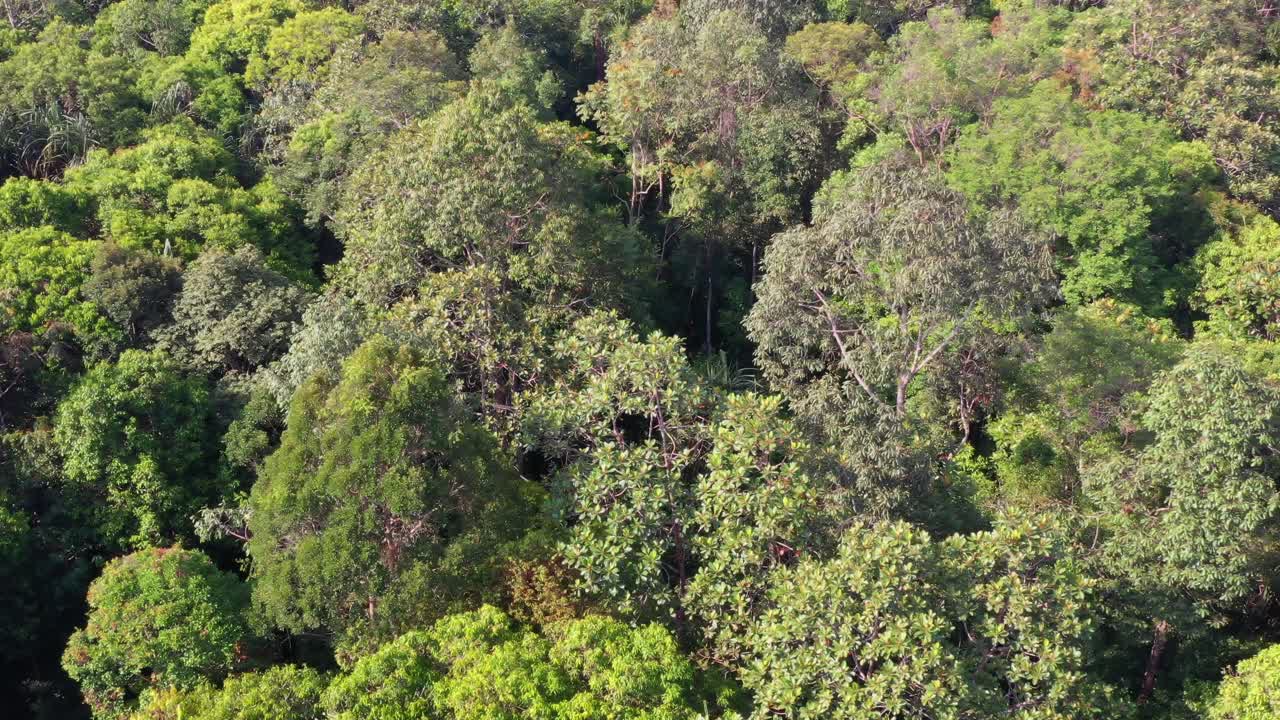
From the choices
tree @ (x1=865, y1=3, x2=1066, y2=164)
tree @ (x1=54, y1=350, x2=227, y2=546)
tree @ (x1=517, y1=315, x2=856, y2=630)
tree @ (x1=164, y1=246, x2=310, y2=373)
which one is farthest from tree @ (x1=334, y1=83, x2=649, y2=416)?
tree @ (x1=865, y1=3, x2=1066, y2=164)

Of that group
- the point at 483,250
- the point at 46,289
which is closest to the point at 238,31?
the point at 46,289

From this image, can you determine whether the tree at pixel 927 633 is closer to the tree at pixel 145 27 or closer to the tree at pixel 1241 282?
the tree at pixel 1241 282

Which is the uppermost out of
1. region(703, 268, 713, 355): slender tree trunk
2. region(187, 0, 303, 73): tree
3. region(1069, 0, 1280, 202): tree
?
region(1069, 0, 1280, 202): tree

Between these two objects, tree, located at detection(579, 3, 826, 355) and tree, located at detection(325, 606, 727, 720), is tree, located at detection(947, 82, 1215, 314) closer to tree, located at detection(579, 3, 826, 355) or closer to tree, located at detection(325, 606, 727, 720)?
tree, located at detection(579, 3, 826, 355)

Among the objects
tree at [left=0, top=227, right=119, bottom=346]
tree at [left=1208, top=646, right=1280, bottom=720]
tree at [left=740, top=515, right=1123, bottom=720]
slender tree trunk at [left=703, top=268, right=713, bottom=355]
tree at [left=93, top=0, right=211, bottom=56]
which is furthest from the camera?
tree at [left=93, top=0, right=211, bottom=56]

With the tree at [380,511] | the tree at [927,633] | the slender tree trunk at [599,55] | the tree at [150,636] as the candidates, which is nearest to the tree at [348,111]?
the slender tree trunk at [599,55]

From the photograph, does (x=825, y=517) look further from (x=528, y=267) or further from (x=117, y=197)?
(x=117, y=197)

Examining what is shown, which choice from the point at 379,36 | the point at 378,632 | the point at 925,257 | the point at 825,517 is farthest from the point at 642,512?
the point at 379,36

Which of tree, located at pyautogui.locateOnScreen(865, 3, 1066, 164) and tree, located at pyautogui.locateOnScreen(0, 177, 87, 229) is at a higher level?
tree, located at pyautogui.locateOnScreen(865, 3, 1066, 164)
